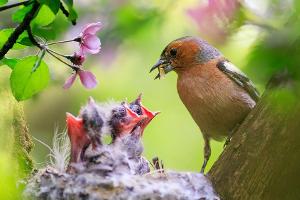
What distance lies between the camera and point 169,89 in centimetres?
664

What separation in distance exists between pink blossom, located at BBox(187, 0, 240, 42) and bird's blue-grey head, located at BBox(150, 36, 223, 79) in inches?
95.5

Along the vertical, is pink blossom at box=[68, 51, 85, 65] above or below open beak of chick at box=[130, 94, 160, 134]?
above

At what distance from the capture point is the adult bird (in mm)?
2945

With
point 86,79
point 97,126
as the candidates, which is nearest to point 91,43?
point 86,79

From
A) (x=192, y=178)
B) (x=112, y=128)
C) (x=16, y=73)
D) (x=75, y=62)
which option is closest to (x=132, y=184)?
(x=192, y=178)

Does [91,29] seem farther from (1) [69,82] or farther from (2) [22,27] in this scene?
(2) [22,27]

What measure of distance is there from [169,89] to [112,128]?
394 cm

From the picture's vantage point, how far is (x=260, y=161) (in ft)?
6.56

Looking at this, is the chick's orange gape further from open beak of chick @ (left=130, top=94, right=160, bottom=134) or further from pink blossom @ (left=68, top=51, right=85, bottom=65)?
pink blossom @ (left=68, top=51, right=85, bottom=65)

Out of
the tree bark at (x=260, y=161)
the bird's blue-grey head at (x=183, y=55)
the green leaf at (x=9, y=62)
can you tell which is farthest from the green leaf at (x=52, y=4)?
the bird's blue-grey head at (x=183, y=55)

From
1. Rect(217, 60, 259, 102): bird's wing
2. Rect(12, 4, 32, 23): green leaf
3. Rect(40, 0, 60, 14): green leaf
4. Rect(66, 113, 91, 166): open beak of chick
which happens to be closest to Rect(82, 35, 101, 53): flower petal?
Rect(12, 4, 32, 23): green leaf

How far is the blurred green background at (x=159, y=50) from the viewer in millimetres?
638

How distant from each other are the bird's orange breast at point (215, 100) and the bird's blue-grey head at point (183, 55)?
5.3 inches

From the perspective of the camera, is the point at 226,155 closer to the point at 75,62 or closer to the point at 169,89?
the point at 75,62
